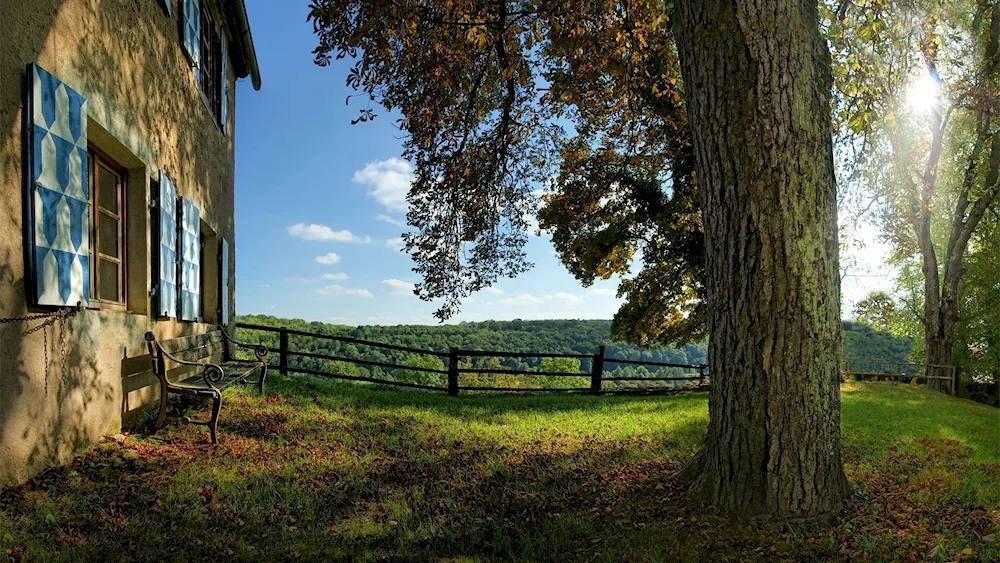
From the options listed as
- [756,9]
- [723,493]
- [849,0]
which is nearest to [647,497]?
[723,493]

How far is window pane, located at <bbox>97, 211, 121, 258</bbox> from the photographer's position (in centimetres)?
497

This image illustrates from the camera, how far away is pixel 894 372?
1977cm

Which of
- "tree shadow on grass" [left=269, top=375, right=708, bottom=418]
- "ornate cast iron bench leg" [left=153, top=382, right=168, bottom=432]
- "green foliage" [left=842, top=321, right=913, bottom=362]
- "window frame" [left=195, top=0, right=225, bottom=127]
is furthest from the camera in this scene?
"green foliage" [left=842, top=321, right=913, bottom=362]

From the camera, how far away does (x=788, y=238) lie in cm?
366

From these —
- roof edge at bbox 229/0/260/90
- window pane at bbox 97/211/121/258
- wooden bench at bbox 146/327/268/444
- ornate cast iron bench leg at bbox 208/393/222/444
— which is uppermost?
roof edge at bbox 229/0/260/90

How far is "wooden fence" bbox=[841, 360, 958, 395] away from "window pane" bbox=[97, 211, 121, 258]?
20296 millimetres

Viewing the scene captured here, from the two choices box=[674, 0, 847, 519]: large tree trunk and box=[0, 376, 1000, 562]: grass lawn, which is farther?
box=[674, 0, 847, 519]: large tree trunk

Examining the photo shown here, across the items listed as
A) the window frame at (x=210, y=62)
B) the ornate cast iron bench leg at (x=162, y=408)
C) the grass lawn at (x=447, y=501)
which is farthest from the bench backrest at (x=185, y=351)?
the window frame at (x=210, y=62)

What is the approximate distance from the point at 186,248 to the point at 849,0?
8.43m

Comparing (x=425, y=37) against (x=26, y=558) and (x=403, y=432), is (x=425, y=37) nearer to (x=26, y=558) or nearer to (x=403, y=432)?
(x=403, y=432)

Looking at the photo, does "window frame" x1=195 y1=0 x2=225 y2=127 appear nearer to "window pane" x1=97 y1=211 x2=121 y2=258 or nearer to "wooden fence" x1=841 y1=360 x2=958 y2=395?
"window pane" x1=97 y1=211 x2=121 y2=258

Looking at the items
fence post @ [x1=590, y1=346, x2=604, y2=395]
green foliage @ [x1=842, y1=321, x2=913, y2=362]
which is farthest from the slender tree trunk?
fence post @ [x1=590, y1=346, x2=604, y2=395]

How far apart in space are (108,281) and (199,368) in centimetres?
259

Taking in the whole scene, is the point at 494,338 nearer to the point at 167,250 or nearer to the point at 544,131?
the point at 544,131
